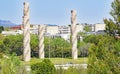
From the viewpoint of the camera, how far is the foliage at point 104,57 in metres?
4.67

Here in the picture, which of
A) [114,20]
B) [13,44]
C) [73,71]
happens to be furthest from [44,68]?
[13,44]

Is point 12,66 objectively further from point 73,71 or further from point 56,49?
point 56,49

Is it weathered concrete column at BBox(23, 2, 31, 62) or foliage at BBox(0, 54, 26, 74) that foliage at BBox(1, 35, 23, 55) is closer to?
weathered concrete column at BBox(23, 2, 31, 62)

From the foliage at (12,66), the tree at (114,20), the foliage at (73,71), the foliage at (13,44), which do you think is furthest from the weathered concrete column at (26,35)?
the tree at (114,20)

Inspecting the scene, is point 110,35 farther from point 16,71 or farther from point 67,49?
point 67,49

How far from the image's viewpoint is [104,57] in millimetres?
4797

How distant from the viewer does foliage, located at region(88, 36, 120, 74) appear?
4.67 m

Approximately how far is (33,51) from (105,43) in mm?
39620

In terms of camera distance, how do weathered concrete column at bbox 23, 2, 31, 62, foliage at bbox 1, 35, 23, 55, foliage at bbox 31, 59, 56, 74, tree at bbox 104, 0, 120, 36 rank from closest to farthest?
tree at bbox 104, 0, 120, 36 → foliage at bbox 31, 59, 56, 74 → weathered concrete column at bbox 23, 2, 31, 62 → foliage at bbox 1, 35, 23, 55

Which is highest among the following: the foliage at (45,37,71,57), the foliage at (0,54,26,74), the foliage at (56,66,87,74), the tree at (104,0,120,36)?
the tree at (104,0,120,36)

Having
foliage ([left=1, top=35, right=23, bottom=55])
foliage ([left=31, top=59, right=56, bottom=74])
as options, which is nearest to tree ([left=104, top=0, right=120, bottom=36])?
foliage ([left=31, top=59, right=56, bottom=74])

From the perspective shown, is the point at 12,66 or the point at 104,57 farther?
the point at 12,66

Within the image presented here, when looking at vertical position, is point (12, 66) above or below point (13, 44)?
above

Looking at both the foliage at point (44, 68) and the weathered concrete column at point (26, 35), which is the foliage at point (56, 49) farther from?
the foliage at point (44, 68)
